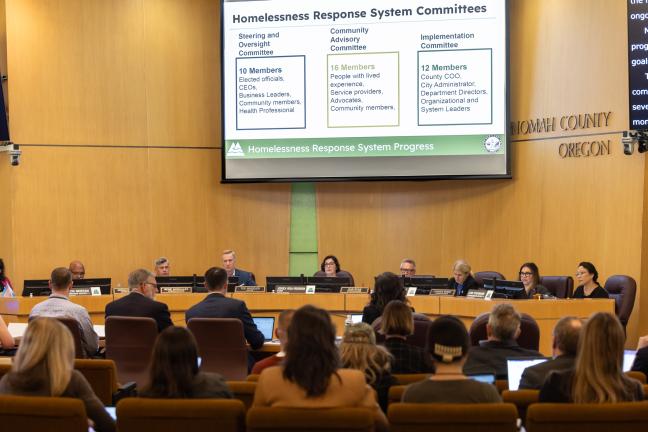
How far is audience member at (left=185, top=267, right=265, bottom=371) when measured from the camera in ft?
18.8

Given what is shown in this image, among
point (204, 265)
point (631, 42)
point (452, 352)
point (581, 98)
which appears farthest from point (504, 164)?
point (452, 352)

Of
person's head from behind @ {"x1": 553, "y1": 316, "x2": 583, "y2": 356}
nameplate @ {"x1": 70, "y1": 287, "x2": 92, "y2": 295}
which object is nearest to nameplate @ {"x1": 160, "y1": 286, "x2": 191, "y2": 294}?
nameplate @ {"x1": 70, "y1": 287, "x2": 92, "y2": 295}

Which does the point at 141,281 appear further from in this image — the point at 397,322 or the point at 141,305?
the point at 397,322

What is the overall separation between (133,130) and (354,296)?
4.12 meters

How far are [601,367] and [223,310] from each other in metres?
3.24

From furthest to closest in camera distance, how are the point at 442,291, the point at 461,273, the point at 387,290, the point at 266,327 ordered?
1. the point at 461,273
2. the point at 442,291
3. the point at 266,327
4. the point at 387,290

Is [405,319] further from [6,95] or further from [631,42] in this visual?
[6,95]

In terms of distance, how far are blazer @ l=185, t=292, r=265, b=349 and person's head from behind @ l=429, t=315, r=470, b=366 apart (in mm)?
2686

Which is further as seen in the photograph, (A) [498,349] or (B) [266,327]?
(B) [266,327]

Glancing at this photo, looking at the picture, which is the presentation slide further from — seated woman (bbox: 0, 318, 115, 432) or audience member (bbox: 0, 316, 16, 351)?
seated woman (bbox: 0, 318, 115, 432)

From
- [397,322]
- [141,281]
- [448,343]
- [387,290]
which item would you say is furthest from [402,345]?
[141,281]

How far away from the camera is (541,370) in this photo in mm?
3613

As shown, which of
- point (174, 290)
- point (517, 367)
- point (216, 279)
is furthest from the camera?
point (174, 290)

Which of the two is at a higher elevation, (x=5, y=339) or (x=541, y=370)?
(x=541, y=370)
